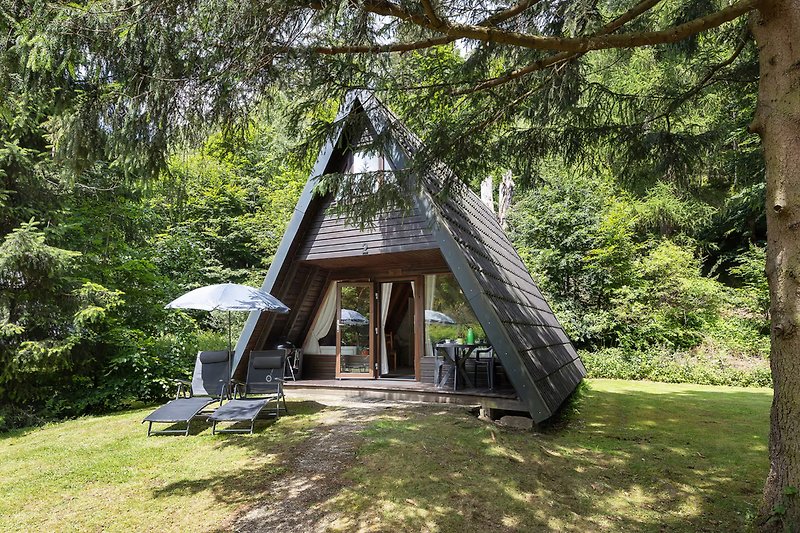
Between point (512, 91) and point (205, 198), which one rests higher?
point (205, 198)

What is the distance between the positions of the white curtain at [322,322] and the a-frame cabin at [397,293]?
0.02 metres

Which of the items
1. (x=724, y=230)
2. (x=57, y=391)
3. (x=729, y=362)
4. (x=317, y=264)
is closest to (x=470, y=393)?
(x=317, y=264)

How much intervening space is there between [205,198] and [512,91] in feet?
54.0

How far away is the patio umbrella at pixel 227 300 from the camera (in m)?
6.24

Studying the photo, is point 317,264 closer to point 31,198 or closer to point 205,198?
point 31,198

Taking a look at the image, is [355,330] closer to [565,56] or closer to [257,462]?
[257,462]

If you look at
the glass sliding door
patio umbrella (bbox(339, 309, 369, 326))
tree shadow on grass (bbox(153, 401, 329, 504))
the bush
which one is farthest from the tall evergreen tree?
the bush

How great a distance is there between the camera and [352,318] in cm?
847

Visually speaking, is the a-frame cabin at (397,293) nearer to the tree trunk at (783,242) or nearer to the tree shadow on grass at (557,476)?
the tree shadow on grass at (557,476)

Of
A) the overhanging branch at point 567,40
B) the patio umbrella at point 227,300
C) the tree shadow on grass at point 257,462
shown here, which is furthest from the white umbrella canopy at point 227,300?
the overhanging branch at point 567,40

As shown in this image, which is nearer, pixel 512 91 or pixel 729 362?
pixel 512 91

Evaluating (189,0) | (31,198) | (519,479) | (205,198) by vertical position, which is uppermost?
(205,198)

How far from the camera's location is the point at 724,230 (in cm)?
1627

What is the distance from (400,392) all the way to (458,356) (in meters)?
1.08
